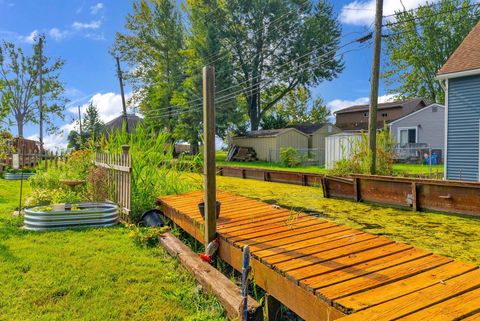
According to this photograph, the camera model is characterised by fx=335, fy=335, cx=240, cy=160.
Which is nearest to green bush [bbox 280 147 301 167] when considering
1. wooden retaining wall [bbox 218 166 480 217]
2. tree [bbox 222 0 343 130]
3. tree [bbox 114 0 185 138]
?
wooden retaining wall [bbox 218 166 480 217]

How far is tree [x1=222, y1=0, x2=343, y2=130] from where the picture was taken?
2838 cm

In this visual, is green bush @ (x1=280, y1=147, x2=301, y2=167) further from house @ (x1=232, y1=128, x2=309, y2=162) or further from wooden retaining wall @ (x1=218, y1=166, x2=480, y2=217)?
wooden retaining wall @ (x1=218, y1=166, x2=480, y2=217)

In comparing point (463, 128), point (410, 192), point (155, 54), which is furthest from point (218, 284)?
point (155, 54)

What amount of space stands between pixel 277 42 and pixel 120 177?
88.9 feet

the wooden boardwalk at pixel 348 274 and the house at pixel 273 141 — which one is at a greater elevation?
the house at pixel 273 141

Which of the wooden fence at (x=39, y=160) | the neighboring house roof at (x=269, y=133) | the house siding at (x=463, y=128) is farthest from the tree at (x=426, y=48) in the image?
the wooden fence at (x=39, y=160)

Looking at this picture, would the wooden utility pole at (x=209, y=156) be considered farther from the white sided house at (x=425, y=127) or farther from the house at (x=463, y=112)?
the white sided house at (x=425, y=127)

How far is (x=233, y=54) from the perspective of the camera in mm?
29500

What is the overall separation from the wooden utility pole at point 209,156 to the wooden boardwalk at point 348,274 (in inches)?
6.1

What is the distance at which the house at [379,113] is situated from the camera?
88.4 ft

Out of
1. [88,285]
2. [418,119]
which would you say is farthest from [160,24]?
[88,285]

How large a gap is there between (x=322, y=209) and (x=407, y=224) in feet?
5.05

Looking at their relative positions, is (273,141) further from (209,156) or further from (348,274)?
(348,274)

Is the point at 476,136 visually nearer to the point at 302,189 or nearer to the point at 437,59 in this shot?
the point at 302,189
